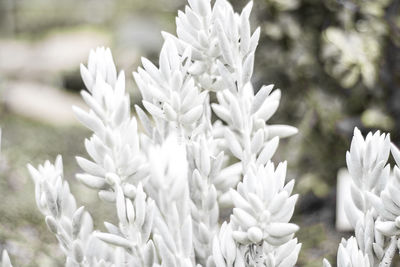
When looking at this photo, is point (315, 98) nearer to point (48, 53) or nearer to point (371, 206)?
point (371, 206)

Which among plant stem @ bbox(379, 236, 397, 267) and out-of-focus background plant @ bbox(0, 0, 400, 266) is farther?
out-of-focus background plant @ bbox(0, 0, 400, 266)

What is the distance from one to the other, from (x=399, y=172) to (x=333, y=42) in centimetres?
99


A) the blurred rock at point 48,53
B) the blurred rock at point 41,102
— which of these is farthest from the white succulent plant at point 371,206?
the blurred rock at point 48,53

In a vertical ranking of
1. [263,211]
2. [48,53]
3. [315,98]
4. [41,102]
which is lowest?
[263,211]

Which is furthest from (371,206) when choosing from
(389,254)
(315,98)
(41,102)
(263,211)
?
→ (41,102)

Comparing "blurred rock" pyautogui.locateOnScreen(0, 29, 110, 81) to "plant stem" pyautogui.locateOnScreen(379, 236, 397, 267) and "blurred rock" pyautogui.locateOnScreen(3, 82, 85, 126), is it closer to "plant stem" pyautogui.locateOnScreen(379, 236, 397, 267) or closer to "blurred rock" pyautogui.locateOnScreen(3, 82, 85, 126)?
"blurred rock" pyautogui.locateOnScreen(3, 82, 85, 126)

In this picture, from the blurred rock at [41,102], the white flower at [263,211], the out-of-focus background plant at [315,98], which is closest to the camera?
the white flower at [263,211]

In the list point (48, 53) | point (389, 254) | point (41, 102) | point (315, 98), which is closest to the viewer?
point (389, 254)

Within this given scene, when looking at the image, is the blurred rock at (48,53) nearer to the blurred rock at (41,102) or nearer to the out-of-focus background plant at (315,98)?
the blurred rock at (41,102)

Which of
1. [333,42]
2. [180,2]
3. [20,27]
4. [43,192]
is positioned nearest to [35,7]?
[20,27]

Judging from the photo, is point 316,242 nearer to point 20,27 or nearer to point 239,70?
point 239,70

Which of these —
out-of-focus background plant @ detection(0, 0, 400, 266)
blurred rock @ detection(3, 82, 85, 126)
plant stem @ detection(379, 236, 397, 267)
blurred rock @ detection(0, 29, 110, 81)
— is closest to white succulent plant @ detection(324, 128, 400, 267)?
plant stem @ detection(379, 236, 397, 267)

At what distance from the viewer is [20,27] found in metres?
4.96

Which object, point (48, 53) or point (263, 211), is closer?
point (263, 211)
